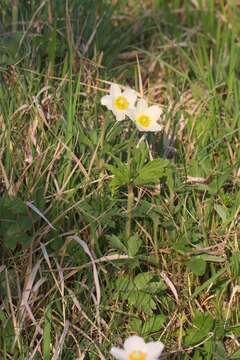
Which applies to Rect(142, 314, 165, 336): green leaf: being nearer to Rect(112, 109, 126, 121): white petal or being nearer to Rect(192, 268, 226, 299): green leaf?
Rect(192, 268, 226, 299): green leaf

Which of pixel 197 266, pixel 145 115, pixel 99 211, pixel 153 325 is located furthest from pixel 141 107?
pixel 153 325

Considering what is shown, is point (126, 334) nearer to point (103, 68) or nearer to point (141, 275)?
point (141, 275)

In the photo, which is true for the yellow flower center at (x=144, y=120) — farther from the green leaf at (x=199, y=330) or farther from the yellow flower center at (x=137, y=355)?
the yellow flower center at (x=137, y=355)

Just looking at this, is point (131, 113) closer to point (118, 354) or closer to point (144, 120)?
point (144, 120)

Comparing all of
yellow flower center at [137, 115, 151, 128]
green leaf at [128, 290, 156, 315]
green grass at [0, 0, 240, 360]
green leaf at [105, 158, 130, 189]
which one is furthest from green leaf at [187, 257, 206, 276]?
yellow flower center at [137, 115, 151, 128]

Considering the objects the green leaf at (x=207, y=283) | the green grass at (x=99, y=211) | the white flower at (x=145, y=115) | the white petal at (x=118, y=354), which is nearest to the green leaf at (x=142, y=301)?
the green grass at (x=99, y=211)

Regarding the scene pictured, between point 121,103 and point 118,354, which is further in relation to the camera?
point 121,103

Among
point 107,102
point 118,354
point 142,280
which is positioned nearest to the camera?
point 118,354
